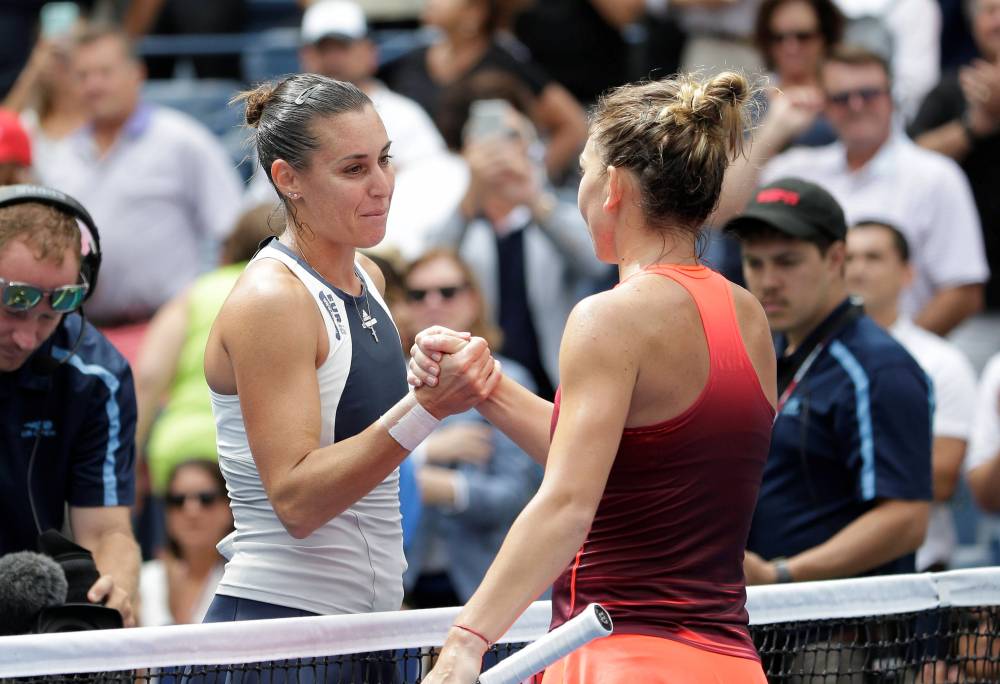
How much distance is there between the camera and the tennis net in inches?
114

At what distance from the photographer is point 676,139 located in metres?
2.73

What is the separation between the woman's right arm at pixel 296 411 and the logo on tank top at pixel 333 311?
0.14 feet

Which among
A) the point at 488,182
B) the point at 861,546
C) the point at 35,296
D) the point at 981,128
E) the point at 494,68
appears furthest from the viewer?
the point at 494,68

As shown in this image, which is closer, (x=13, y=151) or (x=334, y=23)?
(x=13, y=151)

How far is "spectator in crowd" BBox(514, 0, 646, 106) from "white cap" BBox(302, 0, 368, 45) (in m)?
1.27

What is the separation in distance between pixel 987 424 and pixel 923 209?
1.13m

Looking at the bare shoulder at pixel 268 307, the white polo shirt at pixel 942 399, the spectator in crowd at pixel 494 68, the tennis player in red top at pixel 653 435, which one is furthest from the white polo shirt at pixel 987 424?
the bare shoulder at pixel 268 307

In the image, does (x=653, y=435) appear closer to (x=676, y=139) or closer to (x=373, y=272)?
(x=676, y=139)

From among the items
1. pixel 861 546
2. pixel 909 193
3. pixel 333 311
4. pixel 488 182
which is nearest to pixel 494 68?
pixel 488 182

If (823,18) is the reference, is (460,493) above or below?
below

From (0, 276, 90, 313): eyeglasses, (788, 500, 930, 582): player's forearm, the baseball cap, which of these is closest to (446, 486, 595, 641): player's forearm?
(0, 276, 90, 313): eyeglasses

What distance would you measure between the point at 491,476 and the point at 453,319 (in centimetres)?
67

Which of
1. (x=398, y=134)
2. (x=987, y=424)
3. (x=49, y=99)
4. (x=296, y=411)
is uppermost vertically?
(x=49, y=99)

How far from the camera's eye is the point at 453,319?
590 centimetres
